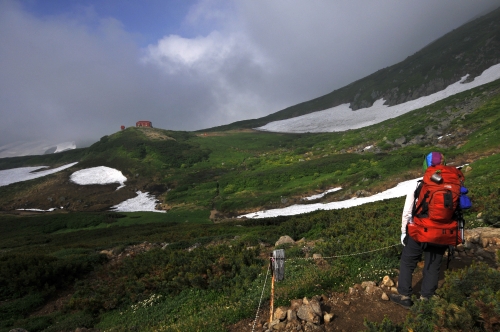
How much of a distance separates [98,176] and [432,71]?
363 ft

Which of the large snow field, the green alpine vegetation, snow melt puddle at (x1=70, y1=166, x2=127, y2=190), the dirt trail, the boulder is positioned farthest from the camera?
the large snow field

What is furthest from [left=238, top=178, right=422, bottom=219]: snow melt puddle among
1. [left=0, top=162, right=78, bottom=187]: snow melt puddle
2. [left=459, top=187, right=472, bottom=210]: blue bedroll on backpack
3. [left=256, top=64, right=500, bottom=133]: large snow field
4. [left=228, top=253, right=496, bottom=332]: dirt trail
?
[left=0, top=162, right=78, bottom=187]: snow melt puddle

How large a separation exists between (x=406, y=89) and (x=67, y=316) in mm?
113812

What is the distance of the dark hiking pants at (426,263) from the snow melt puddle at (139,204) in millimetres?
47465

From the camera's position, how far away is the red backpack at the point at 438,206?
15.8 ft

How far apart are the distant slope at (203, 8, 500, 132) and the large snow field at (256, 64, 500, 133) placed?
3440 mm

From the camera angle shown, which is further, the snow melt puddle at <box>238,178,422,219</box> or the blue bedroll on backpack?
the snow melt puddle at <box>238,178,422,219</box>

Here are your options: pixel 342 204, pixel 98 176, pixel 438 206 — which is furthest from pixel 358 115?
pixel 438 206

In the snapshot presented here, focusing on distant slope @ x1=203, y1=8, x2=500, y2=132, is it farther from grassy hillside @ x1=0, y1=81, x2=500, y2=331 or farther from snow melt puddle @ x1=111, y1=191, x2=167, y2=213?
snow melt puddle @ x1=111, y1=191, x2=167, y2=213

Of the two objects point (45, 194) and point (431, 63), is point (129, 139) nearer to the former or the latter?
point (45, 194)

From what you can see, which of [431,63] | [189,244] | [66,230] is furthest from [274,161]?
[431,63]

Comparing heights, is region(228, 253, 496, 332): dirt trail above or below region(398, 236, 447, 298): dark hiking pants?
below

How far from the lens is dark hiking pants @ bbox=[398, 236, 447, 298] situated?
17.9ft

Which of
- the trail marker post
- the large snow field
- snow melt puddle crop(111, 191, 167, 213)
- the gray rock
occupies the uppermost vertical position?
the large snow field
